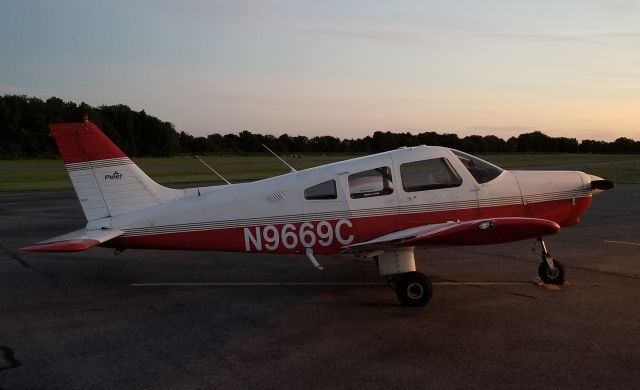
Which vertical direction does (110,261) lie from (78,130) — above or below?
below

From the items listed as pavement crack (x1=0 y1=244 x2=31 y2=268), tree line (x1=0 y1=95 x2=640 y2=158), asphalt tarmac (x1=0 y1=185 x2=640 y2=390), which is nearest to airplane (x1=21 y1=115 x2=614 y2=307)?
asphalt tarmac (x1=0 y1=185 x2=640 y2=390)

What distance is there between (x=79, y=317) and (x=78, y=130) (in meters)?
2.83

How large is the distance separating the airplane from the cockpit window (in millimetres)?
18

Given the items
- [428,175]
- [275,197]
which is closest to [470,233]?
[428,175]

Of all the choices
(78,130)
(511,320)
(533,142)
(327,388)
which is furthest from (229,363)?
(533,142)

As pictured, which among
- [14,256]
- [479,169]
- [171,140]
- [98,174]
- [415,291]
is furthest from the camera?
→ [171,140]

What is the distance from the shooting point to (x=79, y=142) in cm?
805

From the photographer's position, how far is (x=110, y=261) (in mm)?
10930

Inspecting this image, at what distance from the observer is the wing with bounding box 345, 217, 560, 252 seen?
6.51 m

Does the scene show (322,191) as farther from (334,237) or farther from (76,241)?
(76,241)

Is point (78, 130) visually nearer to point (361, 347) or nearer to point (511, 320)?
point (361, 347)

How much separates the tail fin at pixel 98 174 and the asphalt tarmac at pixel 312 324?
4.68ft

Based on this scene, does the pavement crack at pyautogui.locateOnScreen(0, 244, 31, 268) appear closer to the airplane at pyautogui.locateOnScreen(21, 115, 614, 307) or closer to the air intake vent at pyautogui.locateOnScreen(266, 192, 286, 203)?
the airplane at pyautogui.locateOnScreen(21, 115, 614, 307)

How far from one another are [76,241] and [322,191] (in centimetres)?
352
